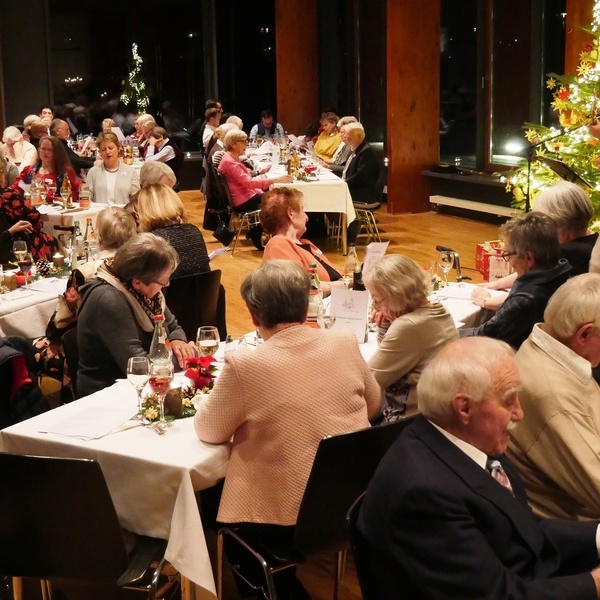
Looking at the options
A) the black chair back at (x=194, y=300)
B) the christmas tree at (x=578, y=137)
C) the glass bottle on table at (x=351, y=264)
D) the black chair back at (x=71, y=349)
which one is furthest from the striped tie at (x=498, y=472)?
the christmas tree at (x=578, y=137)

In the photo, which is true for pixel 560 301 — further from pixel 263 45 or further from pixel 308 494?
pixel 263 45

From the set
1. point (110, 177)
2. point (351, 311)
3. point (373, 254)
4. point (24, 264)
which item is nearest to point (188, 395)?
point (351, 311)

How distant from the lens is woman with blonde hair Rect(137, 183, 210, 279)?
538 centimetres

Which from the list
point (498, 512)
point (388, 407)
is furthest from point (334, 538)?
point (498, 512)

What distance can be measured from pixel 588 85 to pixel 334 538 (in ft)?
15.0

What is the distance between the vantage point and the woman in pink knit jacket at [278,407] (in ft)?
9.70

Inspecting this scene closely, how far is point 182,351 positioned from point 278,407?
1180mm

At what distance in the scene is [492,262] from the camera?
551 centimetres

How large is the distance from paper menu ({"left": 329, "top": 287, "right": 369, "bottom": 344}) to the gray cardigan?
0.85 meters

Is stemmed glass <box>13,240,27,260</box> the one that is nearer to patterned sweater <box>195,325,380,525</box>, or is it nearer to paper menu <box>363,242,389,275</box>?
paper menu <box>363,242,389,275</box>

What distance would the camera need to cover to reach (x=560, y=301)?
2877 millimetres

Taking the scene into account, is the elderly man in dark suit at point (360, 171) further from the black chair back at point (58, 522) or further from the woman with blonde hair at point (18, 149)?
the black chair back at point (58, 522)

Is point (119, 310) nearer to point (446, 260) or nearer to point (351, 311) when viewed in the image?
point (351, 311)

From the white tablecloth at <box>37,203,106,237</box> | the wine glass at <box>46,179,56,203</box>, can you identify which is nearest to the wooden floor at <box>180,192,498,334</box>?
the white tablecloth at <box>37,203,106,237</box>
